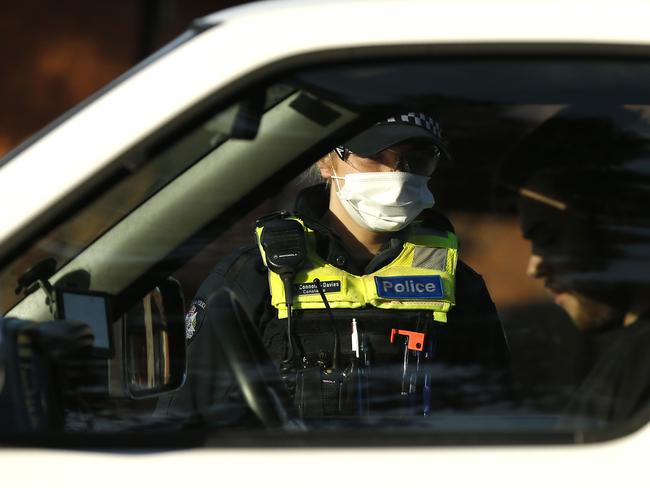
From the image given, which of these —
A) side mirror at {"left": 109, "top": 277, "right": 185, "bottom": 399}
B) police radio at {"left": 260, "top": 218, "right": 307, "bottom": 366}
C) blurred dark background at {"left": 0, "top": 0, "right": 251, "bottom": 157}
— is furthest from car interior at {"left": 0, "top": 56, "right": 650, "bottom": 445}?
blurred dark background at {"left": 0, "top": 0, "right": 251, "bottom": 157}

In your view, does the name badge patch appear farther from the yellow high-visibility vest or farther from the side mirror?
the side mirror

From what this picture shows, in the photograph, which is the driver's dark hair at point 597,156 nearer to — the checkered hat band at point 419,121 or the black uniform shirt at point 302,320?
the checkered hat band at point 419,121

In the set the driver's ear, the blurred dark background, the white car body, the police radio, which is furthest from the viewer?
the blurred dark background

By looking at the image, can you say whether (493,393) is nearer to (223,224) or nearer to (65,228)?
(223,224)

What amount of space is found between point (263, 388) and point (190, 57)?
452mm

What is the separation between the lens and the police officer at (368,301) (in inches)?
65.8

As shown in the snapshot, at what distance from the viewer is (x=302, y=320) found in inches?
85.3

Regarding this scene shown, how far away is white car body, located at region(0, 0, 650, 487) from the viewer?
1463mm

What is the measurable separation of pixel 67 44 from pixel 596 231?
5532 millimetres

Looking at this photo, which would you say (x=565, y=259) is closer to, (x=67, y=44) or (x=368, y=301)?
(x=368, y=301)

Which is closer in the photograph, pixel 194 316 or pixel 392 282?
pixel 194 316

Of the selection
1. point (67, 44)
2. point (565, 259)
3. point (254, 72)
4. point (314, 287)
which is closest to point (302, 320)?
point (314, 287)

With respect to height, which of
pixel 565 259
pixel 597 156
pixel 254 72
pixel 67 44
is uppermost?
pixel 67 44

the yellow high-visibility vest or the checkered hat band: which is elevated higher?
the checkered hat band
